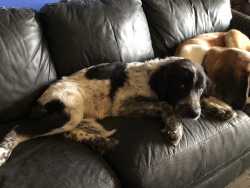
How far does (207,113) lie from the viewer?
2.21 meters

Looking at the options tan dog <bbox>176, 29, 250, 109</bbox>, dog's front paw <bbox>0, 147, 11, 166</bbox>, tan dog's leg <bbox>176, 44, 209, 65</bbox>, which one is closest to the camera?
dog's front paw <bbox>0, 147, 11, 166</bbox>

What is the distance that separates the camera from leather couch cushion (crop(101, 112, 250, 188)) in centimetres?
179

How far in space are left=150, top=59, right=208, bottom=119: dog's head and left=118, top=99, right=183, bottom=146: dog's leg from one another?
5 cm

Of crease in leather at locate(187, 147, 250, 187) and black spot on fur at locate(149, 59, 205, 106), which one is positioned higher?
black spot on fur at locate(149, 59, 205, 106)

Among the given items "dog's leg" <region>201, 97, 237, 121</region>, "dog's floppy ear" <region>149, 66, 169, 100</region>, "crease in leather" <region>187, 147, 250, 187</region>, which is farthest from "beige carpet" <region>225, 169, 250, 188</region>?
"dog's floppy ear" <region>149, 66, 169, 100</region>

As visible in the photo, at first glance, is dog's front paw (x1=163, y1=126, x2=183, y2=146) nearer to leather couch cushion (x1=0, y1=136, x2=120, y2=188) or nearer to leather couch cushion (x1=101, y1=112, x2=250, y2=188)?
leather couch cushion (x1=101, y1=112, x2=250, y2=188)

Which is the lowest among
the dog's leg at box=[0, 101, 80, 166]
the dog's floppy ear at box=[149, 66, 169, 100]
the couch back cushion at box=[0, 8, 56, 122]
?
the dog's leg at box=[0, 101, 80, 166]

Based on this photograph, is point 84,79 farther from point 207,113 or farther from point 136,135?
point 207,113

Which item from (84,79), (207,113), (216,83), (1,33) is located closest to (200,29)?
(216,83)

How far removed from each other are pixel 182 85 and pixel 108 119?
0.51m

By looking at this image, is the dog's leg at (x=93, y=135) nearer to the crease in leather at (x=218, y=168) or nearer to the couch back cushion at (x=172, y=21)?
the crease in leather at (x=218, y=168)

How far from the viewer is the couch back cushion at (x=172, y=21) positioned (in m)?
2.80

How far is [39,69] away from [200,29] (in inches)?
58.9

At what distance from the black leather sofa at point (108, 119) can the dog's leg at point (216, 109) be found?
0.05m
